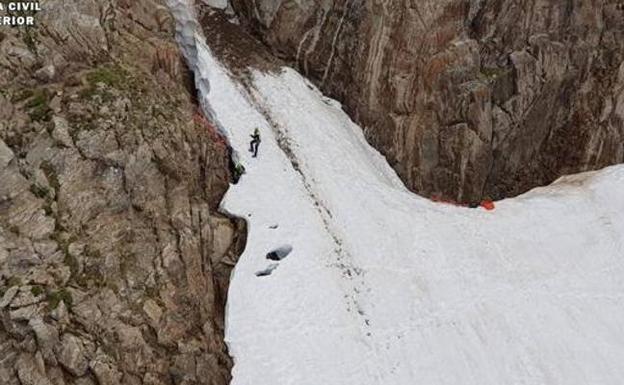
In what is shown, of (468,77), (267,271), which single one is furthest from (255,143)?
(468,77)

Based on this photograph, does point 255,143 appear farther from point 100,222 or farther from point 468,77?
point 468,77

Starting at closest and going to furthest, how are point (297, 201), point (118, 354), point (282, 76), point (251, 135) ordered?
point (118, 354)
point (297, 201)
point (251, 135)
point (282, 76)

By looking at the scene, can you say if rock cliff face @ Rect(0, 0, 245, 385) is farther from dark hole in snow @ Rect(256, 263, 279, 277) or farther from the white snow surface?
the white snow surface

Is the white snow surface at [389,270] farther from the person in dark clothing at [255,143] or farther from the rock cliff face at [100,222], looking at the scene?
the rock cliff face at [100,222]

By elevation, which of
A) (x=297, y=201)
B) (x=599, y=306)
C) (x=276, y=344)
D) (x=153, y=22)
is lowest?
(x=599, y=306)

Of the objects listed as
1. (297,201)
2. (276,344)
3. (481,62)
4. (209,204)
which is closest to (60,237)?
(209,204)

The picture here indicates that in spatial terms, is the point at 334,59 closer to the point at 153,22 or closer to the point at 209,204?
the point at 153,22
